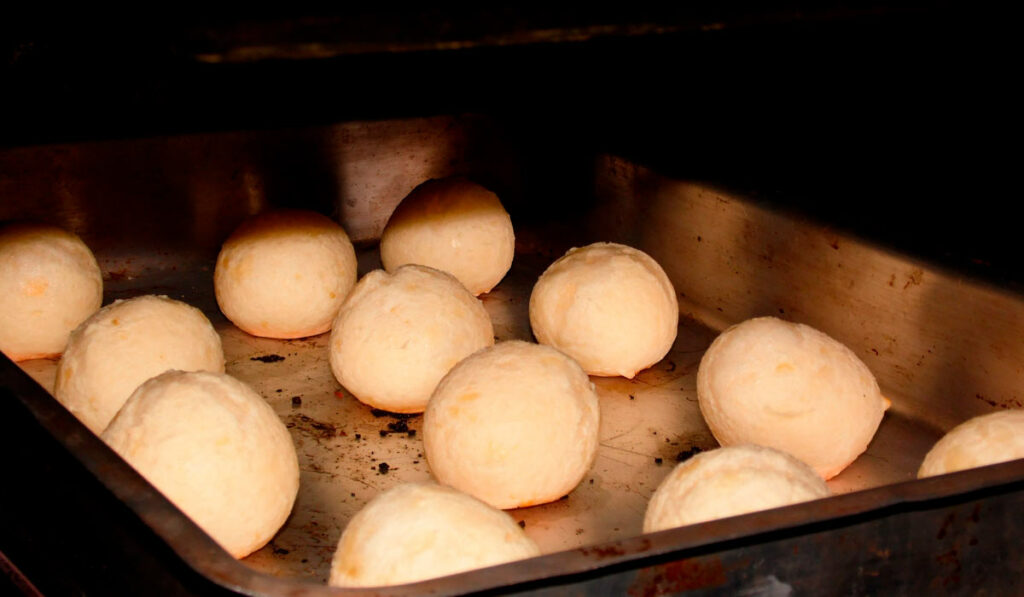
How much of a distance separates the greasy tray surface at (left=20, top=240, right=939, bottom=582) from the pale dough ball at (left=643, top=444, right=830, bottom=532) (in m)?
0.25

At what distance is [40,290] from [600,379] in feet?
4.46

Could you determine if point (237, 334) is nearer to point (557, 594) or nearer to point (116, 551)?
point (116, 551)

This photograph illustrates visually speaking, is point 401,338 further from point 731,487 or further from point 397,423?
point 731,487

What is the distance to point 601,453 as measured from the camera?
2166 millimetres

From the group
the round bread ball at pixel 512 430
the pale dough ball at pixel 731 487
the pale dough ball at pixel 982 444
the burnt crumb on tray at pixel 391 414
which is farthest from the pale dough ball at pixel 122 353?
the pale dough ball at pixel 982 444

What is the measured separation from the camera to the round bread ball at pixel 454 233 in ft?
9.05

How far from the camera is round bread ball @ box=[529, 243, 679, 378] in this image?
7.80ft

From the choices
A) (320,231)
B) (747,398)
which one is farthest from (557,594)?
(320,231)

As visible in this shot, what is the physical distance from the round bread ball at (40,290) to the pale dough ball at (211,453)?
0.76m

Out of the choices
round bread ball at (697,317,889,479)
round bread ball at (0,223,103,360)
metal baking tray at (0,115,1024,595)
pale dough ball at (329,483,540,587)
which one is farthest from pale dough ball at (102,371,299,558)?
round bread ball at (697,317,889,479)

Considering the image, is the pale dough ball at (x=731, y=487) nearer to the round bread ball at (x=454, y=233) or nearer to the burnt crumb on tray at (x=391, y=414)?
the burnt crumb on tray at (x=391, y=414)

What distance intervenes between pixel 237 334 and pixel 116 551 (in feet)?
4.33

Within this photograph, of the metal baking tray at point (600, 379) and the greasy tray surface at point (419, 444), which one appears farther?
the greasy tray surface at point (419, 444)

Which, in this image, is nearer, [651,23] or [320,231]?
[651,23]
